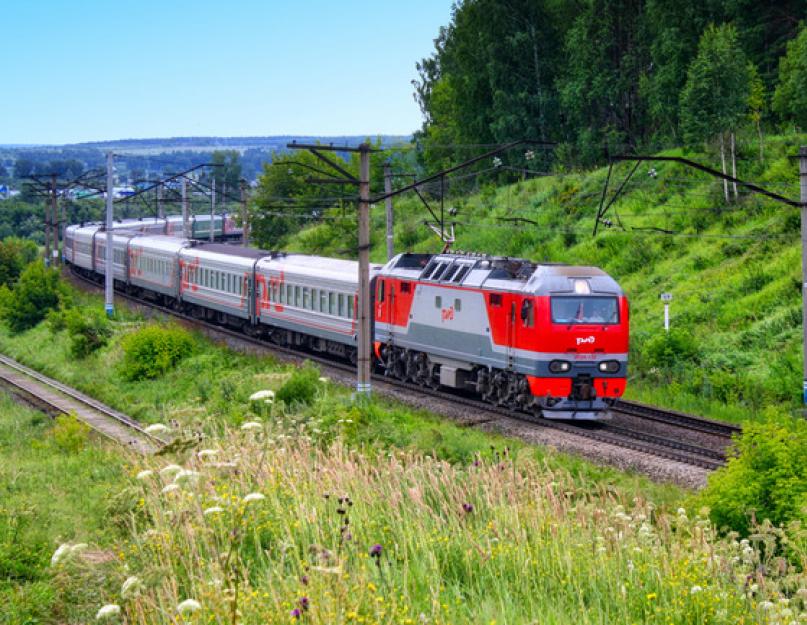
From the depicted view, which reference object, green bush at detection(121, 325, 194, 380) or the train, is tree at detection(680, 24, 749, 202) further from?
green bush at detection(121, 325, 194, 380)

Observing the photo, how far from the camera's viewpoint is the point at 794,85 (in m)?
44.8

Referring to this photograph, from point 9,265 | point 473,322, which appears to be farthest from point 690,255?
point 9,265

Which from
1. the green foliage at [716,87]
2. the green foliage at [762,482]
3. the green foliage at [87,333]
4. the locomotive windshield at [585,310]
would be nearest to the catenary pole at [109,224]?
the green foliage at [87,333]

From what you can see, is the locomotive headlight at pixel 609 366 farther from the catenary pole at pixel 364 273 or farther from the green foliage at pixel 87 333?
the green foliage at pixel 87 333

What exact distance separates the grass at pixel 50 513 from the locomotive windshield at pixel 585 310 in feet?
31.9

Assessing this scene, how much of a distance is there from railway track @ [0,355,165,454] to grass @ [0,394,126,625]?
1176 mm

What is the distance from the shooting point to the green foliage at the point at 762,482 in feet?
43.8

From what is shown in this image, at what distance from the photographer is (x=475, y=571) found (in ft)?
32.9

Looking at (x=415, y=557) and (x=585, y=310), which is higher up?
(x=585, y=310)

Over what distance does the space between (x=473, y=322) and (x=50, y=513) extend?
13.9 m

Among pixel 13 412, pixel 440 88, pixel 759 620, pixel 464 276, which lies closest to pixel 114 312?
pixel 13 412

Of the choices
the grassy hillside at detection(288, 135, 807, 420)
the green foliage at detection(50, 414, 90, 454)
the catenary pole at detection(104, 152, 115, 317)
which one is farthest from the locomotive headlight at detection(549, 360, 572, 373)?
the catenary pole at detection(104, 152, 115, 317)

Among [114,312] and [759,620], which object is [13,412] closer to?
[114,312]

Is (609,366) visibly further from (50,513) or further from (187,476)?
(187,476)
